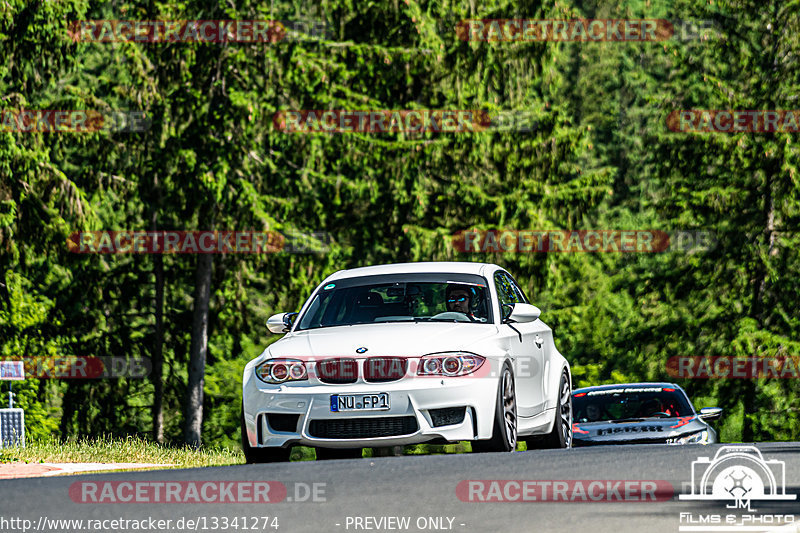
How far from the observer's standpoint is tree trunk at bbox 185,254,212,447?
29.8 meters

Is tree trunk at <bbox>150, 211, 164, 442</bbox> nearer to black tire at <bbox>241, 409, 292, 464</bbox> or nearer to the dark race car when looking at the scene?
the dark race car

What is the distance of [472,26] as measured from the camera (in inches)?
1264

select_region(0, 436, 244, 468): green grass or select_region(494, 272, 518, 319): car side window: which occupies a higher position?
select_region(494, 272, 518, 319): car side window

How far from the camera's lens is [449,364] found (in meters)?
10.2

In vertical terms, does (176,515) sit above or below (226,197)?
above

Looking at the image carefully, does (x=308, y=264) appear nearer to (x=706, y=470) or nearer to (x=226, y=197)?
(x=226, y=197)

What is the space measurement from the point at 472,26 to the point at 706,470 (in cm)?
2439

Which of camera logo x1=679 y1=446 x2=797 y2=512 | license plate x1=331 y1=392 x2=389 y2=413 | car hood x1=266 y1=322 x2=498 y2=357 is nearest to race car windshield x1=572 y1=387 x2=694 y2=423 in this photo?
car hood x1=266 y1=322 x2=498 y2=357

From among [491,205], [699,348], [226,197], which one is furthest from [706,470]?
[699,348]

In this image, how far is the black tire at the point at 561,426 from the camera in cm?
1225

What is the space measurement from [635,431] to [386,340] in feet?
18.7

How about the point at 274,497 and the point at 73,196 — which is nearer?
the point at 274,497

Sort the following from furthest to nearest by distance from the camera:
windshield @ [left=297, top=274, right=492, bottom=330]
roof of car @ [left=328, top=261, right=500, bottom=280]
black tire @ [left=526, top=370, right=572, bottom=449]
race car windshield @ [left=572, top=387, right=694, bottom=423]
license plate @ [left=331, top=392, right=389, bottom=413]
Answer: race car windshield @ [left=572, top=387, right=694, bottom=423] < black tire @ [left=526, top=370, right=572, bottom=449] < roof of car @ [left=328, top=261, right=500, bottom=280] < windshield @ [left=297, top=274, right=492, bottom=330] < license plate @ [left=331, top=392, right=389, bottom=413]

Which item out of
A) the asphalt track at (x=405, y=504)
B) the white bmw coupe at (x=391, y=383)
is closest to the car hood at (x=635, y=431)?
the white bmw coupe at (x=391, y=383)
